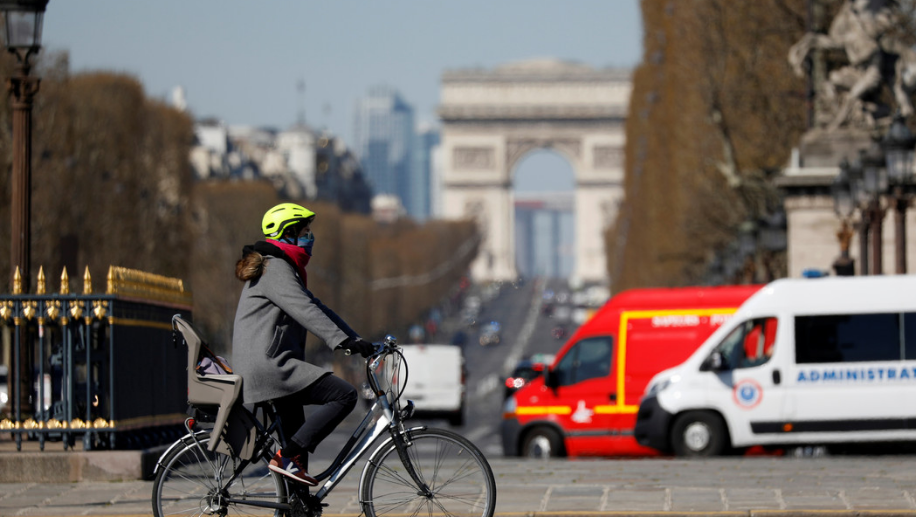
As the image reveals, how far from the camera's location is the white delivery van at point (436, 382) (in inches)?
1517

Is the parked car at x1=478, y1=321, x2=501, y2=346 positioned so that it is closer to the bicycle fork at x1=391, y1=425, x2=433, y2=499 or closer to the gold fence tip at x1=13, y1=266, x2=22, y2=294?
the gold fence tip at x1=13, y1=266, x2=22, y2=294

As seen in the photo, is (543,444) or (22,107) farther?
(543,444)

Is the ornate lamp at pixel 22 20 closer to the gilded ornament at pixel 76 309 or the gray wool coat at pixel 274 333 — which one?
the gilded ornament at pixel 76 309

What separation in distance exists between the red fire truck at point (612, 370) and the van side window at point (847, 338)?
289 centimetres

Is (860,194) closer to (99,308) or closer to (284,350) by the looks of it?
(99,308)

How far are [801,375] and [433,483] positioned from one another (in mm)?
8547

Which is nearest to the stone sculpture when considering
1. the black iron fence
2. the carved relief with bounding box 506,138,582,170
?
the black iron fence

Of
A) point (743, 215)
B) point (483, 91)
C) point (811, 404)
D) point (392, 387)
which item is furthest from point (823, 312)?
point (483, 91)

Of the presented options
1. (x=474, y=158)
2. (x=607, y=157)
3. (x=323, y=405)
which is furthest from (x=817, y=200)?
(x=607, y=157)

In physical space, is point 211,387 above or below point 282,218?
below

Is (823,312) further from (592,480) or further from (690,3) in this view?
(690,3)

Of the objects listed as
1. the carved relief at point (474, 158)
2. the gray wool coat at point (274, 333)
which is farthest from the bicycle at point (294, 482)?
the carved relief at point (474, 158)

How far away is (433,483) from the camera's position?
836 cm

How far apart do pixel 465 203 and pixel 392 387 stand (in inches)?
5132
